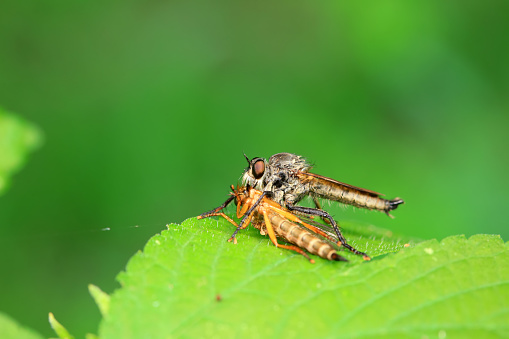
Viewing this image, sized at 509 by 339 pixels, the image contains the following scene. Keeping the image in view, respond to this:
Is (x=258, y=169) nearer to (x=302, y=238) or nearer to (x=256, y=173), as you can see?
(x=256, y=173)

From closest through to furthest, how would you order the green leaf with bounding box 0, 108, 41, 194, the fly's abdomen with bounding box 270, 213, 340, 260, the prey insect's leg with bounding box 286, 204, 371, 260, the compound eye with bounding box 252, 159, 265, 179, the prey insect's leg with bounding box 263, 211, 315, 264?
1. the green leaf with bounding box 0, 108, 41, 194
2. the fly's abdomen with bounding box 270, 213, 340, 260
3. the prey insect's leg with bounding box 263, 211, 315, 264
4. the prey insect's leg with bounding box 286, 204, 371, 260
5. the compound eye with bounding box 252, 159, 265, 179

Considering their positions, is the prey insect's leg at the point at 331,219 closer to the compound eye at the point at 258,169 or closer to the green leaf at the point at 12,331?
the compound eye at the point at 258,169

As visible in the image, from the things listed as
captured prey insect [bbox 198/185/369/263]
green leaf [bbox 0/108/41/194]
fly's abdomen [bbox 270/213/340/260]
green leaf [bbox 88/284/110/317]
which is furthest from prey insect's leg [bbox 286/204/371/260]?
green leaf [bbox 0/108/41/194]

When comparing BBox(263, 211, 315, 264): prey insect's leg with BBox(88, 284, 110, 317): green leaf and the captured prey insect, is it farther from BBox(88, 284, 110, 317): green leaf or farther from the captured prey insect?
BBox(88, 284, 110, 317): green leaf

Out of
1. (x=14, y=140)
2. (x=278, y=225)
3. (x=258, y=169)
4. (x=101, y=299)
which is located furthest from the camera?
(x=258, y=169)

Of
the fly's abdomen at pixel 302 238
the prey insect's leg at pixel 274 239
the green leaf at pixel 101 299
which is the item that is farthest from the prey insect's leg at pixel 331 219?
the green leaf at pixel 101 299

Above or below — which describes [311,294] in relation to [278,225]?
below

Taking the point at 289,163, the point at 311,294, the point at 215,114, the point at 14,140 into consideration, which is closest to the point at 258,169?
the point at 289,163
